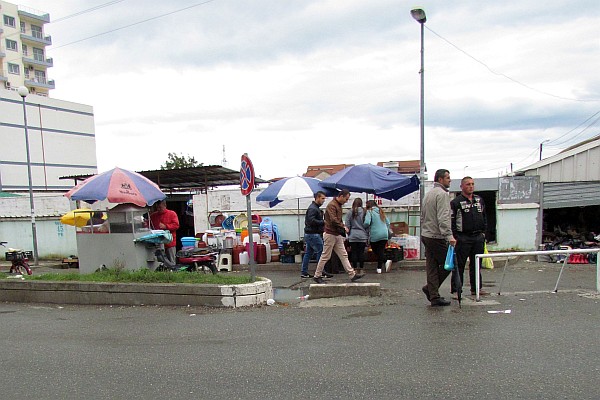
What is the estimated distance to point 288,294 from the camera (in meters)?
8.18

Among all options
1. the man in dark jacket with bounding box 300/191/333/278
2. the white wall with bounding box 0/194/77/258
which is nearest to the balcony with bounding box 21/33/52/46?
the white wall with bounding box 0/194/77/258

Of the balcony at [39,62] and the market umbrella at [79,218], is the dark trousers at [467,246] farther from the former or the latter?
the balcony at [39,62]

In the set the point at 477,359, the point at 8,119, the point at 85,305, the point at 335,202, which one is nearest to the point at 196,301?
the point at 85,305

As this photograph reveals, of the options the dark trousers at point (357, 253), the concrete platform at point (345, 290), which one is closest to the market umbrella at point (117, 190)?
the concrete platform at point (345, 290)

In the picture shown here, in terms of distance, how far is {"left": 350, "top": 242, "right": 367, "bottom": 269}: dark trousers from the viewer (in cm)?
1017

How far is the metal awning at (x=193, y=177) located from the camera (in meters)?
15.1

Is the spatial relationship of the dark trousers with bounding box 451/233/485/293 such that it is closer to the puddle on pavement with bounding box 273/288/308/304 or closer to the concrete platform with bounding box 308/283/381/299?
the concrete platform with bounding box 308/283/381/299

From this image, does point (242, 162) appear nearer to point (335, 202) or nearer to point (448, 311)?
point (335, 202)

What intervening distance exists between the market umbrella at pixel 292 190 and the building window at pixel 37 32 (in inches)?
2680

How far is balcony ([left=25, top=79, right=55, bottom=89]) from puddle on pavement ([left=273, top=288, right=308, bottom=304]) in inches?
2724

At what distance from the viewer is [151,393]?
151 inches

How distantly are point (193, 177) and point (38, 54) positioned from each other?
6265 centimetres

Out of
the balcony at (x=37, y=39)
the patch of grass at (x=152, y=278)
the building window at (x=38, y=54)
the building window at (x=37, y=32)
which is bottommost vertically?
the patch of grass at (x=152, y=278)

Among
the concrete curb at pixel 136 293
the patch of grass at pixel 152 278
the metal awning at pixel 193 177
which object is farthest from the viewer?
the metal awning at pixel 193 177
